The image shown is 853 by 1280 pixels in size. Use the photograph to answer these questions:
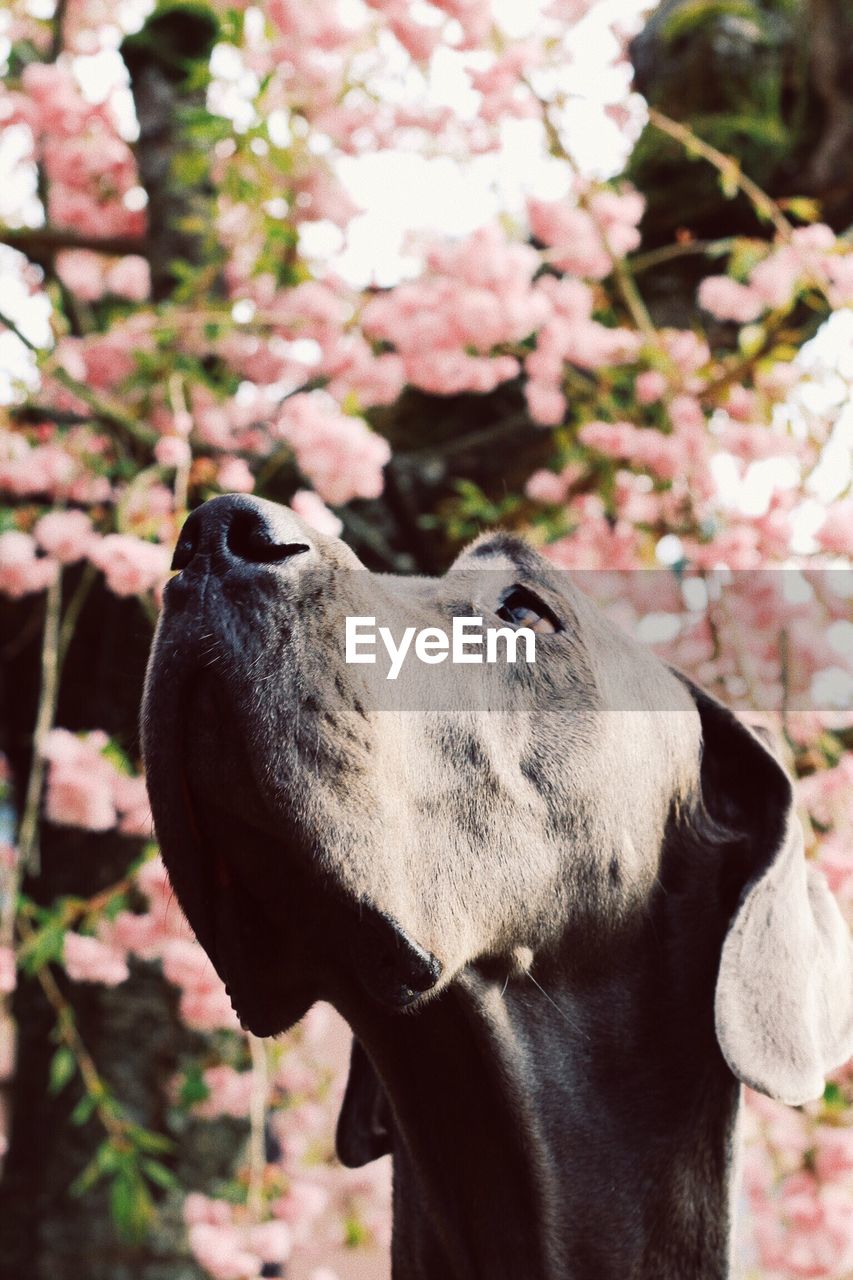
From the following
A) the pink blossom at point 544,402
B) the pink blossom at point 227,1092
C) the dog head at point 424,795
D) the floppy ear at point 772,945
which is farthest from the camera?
the pink blossom at point 544,402

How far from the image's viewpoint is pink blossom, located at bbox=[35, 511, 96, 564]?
388cm

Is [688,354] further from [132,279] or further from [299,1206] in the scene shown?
[299,1206]

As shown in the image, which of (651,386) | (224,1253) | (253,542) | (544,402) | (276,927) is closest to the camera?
(253,542)

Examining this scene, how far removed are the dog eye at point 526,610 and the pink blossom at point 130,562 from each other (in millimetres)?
1639

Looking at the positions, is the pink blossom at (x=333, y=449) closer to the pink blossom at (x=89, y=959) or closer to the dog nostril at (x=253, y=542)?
the pink blossom at (x=89, y=959)

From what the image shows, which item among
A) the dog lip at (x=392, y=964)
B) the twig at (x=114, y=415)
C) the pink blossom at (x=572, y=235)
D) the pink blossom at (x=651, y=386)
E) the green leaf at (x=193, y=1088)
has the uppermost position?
the pink blossom at (x=572, y=235)

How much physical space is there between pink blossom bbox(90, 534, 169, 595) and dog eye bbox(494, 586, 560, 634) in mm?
1639

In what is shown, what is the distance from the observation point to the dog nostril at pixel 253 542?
5.03ft

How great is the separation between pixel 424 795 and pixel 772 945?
2.20 ft

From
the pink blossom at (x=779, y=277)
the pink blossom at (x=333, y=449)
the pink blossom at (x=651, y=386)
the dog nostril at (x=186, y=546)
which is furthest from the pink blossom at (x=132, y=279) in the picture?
the dog nostril at (x=186, y=546)

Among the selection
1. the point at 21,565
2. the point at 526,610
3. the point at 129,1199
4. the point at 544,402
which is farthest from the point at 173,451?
the point at 129,1199

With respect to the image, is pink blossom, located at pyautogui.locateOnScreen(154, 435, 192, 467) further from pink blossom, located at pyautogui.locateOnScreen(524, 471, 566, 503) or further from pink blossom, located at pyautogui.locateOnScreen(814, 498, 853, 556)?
pink blossom, located at pyautogui.locateOnScreen(814, 498, 853, 556)

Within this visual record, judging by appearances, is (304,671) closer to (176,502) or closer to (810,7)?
(176,502)

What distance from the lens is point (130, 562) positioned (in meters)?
3.46
